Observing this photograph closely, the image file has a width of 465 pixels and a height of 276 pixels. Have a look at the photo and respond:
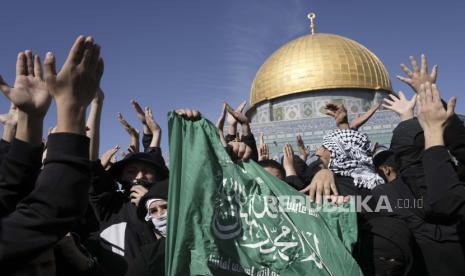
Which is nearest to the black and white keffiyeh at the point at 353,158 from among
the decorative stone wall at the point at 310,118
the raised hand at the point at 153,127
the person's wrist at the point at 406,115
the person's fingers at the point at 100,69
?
the person's wrist at the point at 406,115

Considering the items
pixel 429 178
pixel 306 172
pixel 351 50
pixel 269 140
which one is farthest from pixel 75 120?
pixel 351 50

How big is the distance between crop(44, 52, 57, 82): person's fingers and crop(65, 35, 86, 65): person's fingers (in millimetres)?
42

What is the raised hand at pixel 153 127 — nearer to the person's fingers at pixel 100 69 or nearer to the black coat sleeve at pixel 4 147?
the black coat sleeve at pixel 4 147

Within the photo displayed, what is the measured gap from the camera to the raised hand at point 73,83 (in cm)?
133

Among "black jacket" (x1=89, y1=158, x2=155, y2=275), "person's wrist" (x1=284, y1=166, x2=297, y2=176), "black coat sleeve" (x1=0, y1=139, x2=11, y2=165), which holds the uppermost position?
"person's wrist" (x1=284, y1=166, x2=297, y2=176)

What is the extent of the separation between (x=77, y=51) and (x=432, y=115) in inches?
→ 61.0

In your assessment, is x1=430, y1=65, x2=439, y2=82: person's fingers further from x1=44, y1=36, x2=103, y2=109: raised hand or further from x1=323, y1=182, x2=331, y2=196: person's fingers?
x1=44, y1=36, x2=103, y2=109: raised hand

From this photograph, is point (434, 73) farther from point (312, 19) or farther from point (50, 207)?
point (312, 19)

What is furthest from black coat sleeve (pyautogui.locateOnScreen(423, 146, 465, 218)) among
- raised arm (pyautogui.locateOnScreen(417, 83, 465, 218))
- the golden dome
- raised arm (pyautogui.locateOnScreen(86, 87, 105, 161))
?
the golden dome

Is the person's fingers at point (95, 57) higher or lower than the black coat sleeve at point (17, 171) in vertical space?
higher

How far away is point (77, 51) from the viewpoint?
1353 mm

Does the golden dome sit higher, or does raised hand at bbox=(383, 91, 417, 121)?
the golden dome

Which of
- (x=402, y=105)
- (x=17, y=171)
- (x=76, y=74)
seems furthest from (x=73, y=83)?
(x=402, y=105)

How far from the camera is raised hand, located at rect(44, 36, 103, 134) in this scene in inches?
52.2
